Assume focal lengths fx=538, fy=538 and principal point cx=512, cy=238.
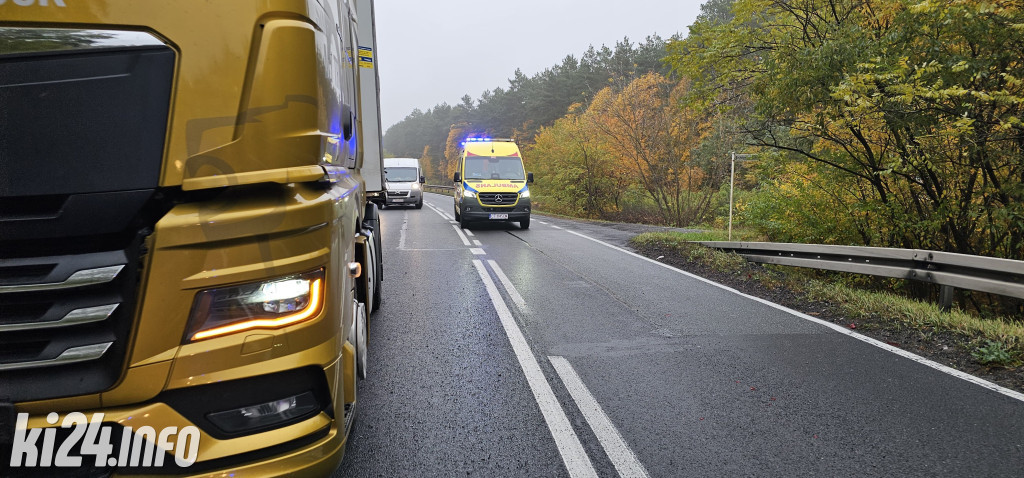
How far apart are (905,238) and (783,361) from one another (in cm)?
703

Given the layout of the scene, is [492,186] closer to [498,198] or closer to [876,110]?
[498,198]

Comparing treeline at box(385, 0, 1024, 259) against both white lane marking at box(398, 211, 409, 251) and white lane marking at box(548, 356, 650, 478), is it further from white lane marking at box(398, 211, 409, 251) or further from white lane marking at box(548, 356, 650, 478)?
white lane marking at box(398, 211, 409, 251)

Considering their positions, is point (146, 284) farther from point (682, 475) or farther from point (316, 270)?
point (682, 475)

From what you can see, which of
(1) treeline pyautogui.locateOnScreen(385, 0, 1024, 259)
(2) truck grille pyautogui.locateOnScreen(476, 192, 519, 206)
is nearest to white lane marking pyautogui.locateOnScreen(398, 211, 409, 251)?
(2) truck grille pyautogui.locateOnScreen(476, 192, 519, 206)

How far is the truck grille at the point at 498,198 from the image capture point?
15.9 meters

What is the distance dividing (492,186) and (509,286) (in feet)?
28.3

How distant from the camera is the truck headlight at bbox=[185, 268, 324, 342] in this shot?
1.83 m

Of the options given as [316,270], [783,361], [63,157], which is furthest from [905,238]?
[63,157]

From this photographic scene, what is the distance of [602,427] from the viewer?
11.1 feet

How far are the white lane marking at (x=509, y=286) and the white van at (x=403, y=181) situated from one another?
56.5 ft

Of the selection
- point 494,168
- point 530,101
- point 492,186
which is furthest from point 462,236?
point 530,101

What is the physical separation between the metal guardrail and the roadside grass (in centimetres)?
30

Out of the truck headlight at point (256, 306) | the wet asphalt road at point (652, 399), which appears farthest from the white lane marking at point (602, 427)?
the truck headlight at point (256, 306)

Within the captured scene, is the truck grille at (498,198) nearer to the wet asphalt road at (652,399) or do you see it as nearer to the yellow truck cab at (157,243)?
the wet asphalt road at (652,399)
